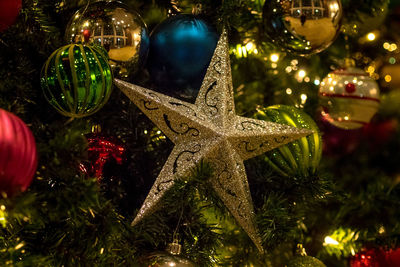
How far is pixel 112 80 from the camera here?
0.85 m

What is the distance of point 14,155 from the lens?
62 centimetres

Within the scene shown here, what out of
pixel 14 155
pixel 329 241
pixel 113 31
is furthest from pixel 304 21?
pixel 14 155

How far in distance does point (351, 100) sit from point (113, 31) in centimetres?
53

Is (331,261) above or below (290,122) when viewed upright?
below

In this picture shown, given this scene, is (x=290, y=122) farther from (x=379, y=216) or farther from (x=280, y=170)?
(x=379, y=216)

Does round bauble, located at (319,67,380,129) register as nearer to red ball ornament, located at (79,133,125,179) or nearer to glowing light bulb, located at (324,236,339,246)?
glowing light bulb, located at (324,236,339,246)

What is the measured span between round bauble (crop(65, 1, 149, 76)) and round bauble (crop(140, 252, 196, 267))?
314mm

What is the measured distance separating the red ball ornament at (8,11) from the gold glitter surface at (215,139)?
7.2 inches

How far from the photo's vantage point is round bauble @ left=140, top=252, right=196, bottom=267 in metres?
0.81

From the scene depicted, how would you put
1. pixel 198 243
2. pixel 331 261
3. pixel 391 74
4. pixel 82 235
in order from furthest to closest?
1. pixel 391 74
2. pixel 331 261
3. pixel 198 243
4. pixel 82 235

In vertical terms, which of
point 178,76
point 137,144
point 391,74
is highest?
point 178,76

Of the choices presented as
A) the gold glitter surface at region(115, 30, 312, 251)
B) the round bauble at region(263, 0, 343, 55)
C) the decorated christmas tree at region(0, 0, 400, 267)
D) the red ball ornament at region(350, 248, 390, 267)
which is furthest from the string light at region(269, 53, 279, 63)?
the red ball ornament at region(350, 248, 390, 267)

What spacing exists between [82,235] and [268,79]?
0.63 meters

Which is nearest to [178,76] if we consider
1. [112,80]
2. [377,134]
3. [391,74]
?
[112,80]
